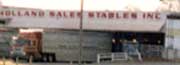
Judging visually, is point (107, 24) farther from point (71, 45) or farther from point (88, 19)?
point (71, 45)

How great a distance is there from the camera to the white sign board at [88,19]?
6256cm

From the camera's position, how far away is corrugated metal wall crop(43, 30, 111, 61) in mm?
55500

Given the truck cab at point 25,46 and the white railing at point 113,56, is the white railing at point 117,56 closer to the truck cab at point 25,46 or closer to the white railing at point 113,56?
the white railing at point 113,56

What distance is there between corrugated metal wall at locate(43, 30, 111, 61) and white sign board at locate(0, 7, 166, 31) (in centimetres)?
510

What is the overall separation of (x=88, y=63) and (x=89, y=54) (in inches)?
84.7

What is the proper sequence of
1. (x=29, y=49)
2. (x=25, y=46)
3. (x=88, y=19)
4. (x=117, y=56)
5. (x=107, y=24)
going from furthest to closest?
1. (x=107, y=24)
2. (x=88, y=19)
3. (x=117, y=56)
4. (x=29, y=49)
5. (x=25, y=46)

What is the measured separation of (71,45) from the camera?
2210 inches

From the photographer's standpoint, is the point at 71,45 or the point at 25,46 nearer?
the point at 25,46

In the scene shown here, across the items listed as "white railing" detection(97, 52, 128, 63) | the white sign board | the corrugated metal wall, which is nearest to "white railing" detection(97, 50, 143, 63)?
"white railing" detection(97, 52, 128, 63)

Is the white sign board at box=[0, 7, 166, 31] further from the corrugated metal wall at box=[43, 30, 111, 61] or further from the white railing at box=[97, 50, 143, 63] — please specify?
the corrugated metal wall at box=[43, 30, 111, 61]

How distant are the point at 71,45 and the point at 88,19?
6817mm

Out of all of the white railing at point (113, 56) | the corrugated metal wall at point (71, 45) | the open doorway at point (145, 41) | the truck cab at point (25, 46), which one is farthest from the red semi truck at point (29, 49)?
the open doorway at point (145, 41)

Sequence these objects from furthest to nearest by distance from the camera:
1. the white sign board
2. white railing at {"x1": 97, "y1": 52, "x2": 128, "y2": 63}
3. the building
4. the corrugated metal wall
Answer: the white sign board < the building < white railing at {"x1": 97, "y1": 52, "x2": 128, "y2": 63} < the corrugated metal wall

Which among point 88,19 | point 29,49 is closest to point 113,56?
point 29,49
